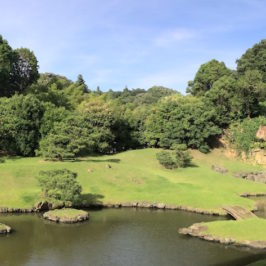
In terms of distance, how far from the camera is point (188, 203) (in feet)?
141

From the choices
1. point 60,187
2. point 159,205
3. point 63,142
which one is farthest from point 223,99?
point 60,187

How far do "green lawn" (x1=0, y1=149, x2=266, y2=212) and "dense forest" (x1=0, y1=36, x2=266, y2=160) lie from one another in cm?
698

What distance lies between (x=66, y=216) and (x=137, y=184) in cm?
1477

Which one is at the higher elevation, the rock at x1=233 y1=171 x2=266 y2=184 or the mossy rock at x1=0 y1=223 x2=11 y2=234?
the rock at x1=233 y1=171 x2=266 y2=184

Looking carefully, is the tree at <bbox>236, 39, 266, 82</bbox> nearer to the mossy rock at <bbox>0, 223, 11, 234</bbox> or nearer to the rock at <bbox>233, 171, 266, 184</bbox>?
the rock at <bbox>233, 171, 266, 184</bbox>

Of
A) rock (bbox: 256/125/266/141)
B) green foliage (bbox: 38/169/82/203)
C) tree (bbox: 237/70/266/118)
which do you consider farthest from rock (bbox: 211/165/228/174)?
green foliage (bbox: 38/169/82/203)

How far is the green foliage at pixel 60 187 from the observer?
1486 inches

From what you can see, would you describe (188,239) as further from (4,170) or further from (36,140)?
(36,140)

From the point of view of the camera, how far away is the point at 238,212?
3781 cm

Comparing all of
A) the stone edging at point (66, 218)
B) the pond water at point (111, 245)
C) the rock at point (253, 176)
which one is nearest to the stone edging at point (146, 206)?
the pond water at point (111, 245)

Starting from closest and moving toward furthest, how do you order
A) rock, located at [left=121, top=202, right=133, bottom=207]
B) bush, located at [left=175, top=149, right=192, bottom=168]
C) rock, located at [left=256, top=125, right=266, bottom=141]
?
rock, located at [left=121, top=202, right=133, bottom=207] < bush, located at [left=175, top=149, right=192, bottom=168] < rock, located at [left=256, top=125, right=266, bottom=141]

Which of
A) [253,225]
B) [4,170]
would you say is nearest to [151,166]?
[4,170]

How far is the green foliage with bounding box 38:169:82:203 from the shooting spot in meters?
37.8

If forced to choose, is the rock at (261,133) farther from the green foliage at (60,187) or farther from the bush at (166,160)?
the green foliage at (60,187)
